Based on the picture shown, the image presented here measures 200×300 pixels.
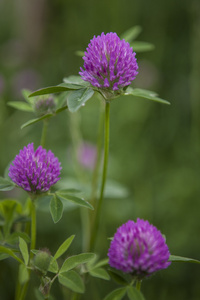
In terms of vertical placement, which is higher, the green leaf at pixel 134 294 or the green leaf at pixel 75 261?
the green leaf at pixel 75 261

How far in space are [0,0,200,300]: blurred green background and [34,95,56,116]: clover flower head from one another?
2.37 feet

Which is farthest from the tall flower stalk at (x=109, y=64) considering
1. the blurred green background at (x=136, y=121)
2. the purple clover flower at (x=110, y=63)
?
the blurred green background at (x=136, y=121)

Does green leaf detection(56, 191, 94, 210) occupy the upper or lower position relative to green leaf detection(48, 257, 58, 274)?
upper

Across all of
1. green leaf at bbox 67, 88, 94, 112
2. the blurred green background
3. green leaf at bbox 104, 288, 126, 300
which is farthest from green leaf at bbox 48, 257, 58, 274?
the blurred green background

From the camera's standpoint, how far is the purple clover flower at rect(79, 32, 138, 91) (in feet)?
2.94

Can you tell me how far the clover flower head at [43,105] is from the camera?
1117 mm

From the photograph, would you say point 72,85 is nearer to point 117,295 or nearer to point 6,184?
point 6,184

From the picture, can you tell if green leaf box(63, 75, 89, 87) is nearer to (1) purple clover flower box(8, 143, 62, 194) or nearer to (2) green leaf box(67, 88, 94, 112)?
(2) green leaf box(67, 88, 94, 112)

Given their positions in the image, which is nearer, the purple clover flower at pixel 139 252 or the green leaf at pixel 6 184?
the purple clover flower at pixel 139 252

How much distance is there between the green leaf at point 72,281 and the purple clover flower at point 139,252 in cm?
8

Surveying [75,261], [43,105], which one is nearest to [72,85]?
[43,105]

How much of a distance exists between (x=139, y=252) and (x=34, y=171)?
28 cm

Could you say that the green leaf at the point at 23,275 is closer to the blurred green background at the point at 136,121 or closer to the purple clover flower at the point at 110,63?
the purple clover flower at the point at 110,63

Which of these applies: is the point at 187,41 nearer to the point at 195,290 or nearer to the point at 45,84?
the point at 45,84
